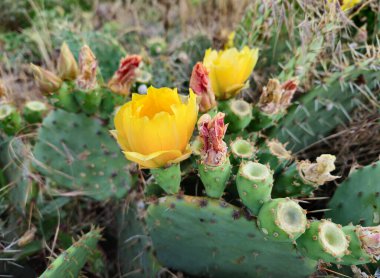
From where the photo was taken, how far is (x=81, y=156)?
4.54 feet

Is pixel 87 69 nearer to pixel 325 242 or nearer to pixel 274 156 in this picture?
pixel 274 156

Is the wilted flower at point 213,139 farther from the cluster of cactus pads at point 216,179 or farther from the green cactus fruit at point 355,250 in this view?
the green cactus fruit at point 355,250

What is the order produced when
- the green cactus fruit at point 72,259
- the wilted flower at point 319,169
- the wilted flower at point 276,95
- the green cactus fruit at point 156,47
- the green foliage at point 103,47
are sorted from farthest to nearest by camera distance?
the green cactus fruit at point 156,47 → the green foliage at point 103,47 → the wilted flower at point 276,95 → the green cactus fruit at point 72,259 → the wilted flower at point 319,169

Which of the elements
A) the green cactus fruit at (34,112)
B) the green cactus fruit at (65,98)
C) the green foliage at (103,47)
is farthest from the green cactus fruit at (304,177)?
the green foliage at (103,47)

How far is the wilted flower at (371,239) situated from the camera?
2.73 feet

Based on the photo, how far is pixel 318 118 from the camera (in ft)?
4.91

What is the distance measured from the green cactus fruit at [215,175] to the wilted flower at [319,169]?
0.19 metres

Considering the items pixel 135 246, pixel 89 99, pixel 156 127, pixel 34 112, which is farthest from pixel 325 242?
pixel 34 112

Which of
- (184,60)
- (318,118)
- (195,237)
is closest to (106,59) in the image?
(184,60)

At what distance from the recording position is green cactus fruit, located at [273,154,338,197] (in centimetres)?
95

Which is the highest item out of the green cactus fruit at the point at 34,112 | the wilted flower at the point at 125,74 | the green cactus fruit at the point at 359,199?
the wilted flower at the point at 125,74

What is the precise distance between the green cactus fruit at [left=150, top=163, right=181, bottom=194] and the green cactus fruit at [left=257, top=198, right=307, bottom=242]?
0.21 metres

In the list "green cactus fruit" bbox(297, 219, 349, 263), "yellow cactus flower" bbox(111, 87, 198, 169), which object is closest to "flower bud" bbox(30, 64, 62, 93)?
"yellow cactus flower" bbox(111, 87, 198, 169)

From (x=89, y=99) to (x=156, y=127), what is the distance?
492 mm
